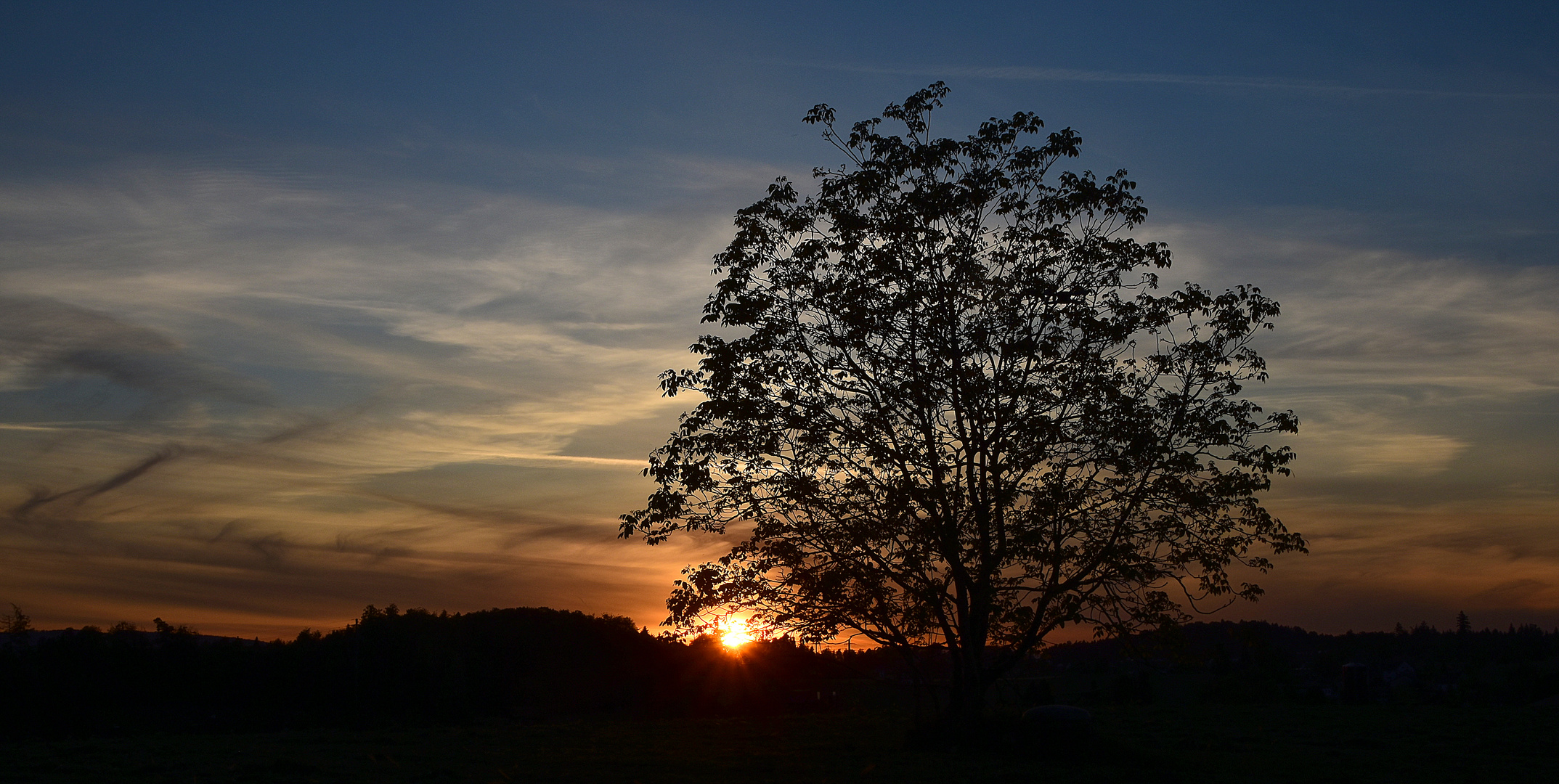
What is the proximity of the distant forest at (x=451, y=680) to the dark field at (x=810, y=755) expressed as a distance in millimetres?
21389

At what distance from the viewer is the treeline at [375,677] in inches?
2837

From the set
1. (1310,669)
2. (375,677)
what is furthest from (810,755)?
(1310,669)

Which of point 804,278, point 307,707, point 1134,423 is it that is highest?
point 804,278

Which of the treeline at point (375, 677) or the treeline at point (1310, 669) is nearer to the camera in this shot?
the treeline at point (1310, 669)

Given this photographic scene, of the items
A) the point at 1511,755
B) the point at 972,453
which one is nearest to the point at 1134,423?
the point at 972,453

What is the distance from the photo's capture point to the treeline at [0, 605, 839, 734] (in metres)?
72.1

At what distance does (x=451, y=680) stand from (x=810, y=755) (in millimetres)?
72793

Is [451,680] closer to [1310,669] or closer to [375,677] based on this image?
[375,677]

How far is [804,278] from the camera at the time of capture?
21547 mm

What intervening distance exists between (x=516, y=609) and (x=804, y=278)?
84422 mm

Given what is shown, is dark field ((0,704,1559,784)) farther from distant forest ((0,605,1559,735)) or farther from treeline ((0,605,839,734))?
treeline ((0,605,839,734))

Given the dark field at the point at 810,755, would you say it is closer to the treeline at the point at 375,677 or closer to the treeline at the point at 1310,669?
the treeline at the point at 1310,669

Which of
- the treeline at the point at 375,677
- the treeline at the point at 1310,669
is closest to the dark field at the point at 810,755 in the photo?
the treeline at the point at 1310,669

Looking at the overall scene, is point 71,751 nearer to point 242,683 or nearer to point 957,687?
point 957,687
